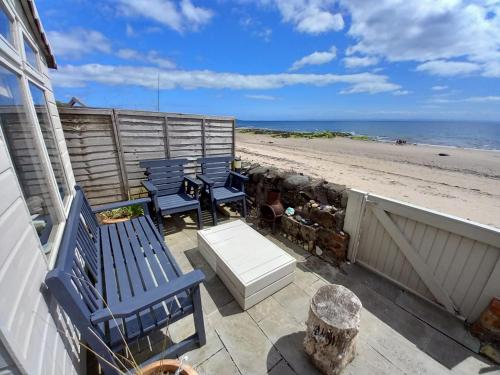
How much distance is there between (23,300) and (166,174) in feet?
9.86

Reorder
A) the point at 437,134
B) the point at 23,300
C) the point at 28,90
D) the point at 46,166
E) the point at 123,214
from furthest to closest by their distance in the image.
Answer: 1. the point at 437,134
2. the point at 123,214
3. the point at 46,166
4. the point at 28,90
5. the point at 23,300

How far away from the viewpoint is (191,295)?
1660 millimetres

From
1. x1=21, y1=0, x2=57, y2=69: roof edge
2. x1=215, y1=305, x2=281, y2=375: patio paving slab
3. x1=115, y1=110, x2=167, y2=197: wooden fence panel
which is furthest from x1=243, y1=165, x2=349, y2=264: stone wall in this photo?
x1=21, y1=0, x2=57, y2=69: roof edge

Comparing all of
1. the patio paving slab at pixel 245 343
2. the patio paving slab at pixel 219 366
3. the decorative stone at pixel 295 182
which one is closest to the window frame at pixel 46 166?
the patio paving slab at pixel 219 366

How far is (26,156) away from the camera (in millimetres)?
1421

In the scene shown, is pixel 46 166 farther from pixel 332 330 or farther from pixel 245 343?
pixel 332 330

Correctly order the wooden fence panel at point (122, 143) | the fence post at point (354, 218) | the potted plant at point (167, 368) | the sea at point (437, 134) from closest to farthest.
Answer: the potted plant at point (167, 368)
the fence post at point (354, 218)
the wooden fence panel at point (122, 143)
the sea at point (437, 134)

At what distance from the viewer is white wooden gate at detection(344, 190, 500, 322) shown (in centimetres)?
190

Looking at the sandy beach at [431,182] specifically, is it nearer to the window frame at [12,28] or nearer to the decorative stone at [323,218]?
the decorative stone at [323,218]

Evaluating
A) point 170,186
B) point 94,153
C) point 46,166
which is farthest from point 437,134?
point 46,166

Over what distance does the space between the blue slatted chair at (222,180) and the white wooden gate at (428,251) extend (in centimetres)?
191

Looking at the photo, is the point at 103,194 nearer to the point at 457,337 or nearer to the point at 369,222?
the point at 369,222

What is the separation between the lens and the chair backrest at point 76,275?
116 centimetres

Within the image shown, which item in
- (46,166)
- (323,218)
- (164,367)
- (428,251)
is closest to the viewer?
(164,367)
